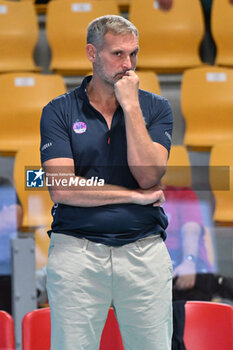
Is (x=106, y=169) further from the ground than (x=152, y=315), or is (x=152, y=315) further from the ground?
(x=106, y=169)

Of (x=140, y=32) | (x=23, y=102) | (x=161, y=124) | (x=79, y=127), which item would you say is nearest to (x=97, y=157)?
(x=79, y=127)

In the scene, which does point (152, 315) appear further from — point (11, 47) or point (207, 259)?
point (11, 47)

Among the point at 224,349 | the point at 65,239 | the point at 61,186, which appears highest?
the point at 61,186

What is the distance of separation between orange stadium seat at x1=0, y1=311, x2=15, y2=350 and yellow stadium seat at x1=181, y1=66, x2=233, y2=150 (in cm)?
187

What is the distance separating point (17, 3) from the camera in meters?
3.79

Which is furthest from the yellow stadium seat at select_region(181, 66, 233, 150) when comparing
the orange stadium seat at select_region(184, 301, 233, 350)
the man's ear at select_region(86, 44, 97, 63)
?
the man's ear at select_region(86, 44, 97, 63)

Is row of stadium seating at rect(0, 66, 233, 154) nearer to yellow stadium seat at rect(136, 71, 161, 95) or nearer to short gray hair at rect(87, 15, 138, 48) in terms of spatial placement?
yellow stadium seat at rect(136, 71, 161, 95)

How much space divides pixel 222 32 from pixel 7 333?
99.1 inches

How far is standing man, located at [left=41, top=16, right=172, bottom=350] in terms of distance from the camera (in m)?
1.49

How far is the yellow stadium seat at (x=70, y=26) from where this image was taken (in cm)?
369

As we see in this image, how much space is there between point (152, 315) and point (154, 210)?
0.85 feet

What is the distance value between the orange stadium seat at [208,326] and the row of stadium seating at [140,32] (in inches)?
82.5

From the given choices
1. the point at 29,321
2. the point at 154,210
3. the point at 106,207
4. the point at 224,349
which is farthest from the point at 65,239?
the point at 224,349

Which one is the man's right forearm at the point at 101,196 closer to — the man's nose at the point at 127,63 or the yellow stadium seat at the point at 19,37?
the man's nose at the point at 127,63
